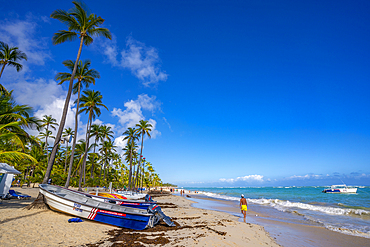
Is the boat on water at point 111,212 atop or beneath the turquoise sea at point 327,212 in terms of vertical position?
atop

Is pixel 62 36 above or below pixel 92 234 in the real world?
above

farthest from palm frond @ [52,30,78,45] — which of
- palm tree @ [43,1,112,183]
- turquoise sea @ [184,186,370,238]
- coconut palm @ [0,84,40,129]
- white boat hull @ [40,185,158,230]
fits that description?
turquoise sea @ [184,186,370,238]

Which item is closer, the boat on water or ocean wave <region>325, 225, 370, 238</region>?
the boat on water

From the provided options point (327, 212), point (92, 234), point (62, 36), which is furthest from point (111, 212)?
point (327, 212)

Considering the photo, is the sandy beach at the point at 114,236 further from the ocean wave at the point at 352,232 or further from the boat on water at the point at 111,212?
the ocean wave at the point at 352,232

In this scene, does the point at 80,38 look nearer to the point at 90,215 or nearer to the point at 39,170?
the point at 90,215

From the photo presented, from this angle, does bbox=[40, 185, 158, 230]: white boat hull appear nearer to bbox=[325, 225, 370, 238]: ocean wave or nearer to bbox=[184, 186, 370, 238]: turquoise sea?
bbox=[325, 225, 370, 238]: ocean wave

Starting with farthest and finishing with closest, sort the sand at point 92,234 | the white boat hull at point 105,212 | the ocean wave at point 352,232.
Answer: the ocean wave at point 352,232 < the white boat hull at point 105,212 < the sand at point 92,234

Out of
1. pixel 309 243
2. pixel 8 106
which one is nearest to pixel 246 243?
pixel 309 243

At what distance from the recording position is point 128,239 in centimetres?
757

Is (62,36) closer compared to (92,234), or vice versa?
(92,234)

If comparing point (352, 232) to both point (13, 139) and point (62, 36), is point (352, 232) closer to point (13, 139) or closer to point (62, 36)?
point (13, 139)

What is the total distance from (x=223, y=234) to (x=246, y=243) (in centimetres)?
127

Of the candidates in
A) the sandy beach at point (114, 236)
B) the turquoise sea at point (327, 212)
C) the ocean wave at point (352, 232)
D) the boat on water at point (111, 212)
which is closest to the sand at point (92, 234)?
the sandy beach at point (114, 236)
